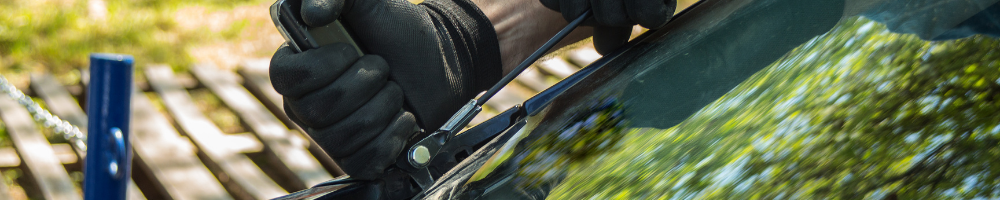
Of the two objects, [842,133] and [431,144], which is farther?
[431,144]

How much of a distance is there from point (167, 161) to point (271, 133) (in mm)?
363

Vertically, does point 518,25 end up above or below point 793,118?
above

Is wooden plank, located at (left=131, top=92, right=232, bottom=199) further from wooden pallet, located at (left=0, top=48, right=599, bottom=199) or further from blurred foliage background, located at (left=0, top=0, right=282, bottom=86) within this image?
blurred foliage background, located at (left=0, top=0, right=282, bottom=86)

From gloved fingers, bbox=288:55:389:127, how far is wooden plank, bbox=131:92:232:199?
1.44 meters

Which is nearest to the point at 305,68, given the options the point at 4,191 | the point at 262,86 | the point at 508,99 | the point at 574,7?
the point at 574,7

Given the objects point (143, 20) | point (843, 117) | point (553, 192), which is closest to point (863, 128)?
point (843, 117)

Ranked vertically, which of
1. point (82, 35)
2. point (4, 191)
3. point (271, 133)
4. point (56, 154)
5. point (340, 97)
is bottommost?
point (4, 191)

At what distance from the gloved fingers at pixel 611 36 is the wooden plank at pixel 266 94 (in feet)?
5.49

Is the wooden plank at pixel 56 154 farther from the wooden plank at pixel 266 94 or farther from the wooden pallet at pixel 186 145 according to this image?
the wooden plank at pixel 266 94

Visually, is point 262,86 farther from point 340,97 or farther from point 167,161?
point 340,97

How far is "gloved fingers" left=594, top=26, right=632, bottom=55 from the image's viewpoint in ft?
2.88

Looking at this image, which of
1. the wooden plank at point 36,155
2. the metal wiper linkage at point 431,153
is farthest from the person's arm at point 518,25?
the wooden plank at point 36,155

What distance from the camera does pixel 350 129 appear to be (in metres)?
0.91

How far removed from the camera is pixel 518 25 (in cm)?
139
